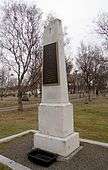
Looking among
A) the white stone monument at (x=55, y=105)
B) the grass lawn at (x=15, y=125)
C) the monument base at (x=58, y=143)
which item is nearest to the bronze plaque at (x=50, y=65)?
the white stone monument at (x=55, y=105)

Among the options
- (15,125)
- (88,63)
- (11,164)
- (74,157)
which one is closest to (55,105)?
(74,157)

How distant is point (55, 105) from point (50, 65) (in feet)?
4.34

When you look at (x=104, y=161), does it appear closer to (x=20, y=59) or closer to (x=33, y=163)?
(x=33, y=163)

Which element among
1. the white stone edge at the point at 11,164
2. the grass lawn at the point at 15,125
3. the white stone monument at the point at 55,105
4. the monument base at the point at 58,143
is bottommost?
the white stone edge at the point at 11,164

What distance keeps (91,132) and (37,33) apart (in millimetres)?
15887

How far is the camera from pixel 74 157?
19.2ft

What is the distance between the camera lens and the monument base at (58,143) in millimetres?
5840

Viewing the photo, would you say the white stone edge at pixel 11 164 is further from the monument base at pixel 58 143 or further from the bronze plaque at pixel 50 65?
the bronze plaque at pixel 50 65

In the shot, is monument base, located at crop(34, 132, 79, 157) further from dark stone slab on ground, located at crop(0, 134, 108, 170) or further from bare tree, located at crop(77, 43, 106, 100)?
bare tree, located at crop(77, 43, 106, 100)

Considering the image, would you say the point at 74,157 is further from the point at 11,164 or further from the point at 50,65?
the point at 50,65

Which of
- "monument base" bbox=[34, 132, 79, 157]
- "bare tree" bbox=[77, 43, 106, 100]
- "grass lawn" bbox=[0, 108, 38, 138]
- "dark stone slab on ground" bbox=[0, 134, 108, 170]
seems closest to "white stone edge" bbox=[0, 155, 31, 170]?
"dark stone slab on ground" bbox=[0, 134, 108, 170]

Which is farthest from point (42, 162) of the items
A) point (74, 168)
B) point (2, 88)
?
point (2, 88)

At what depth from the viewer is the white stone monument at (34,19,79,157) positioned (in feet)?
19.8

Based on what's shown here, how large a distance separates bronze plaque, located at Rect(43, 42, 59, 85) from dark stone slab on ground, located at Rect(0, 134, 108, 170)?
7.53 feet
